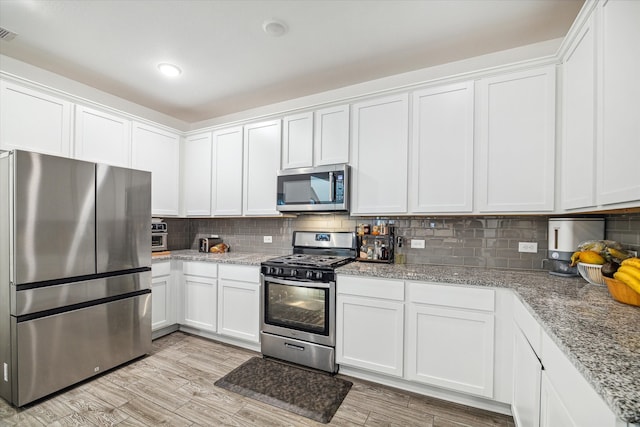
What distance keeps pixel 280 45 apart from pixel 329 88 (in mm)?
913

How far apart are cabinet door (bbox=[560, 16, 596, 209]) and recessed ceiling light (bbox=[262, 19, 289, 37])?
1871mm

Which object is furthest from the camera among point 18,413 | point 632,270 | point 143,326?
point 143,326

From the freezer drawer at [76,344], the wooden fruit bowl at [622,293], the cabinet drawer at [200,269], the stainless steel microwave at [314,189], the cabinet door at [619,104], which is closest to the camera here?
the cabinet door at [619,104]

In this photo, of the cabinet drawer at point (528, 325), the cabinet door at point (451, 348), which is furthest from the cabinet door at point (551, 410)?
the cabinet door at point (451, 348)

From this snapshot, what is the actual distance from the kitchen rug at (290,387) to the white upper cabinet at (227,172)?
5.54 ft

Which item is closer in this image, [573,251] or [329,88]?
[573,251]

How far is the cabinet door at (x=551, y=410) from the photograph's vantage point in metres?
0.95

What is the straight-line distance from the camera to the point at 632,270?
1.26 m

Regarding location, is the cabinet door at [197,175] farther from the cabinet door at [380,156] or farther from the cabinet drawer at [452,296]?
the cabinet drawer at [452,296]

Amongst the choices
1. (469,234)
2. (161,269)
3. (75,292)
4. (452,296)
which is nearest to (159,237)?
(161,269)

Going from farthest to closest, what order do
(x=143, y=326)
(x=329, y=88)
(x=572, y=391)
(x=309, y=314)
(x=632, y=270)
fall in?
(x=329, y=88) → (x=143, y=326) → (x=309, y=314) → (x=632, y=270) → (x=572, y=391)

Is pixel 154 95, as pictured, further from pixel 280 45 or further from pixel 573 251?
pixel 573 251

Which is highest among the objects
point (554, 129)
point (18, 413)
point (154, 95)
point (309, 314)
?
point (154, 95)

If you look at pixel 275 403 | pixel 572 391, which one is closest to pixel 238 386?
pixel 275 403
